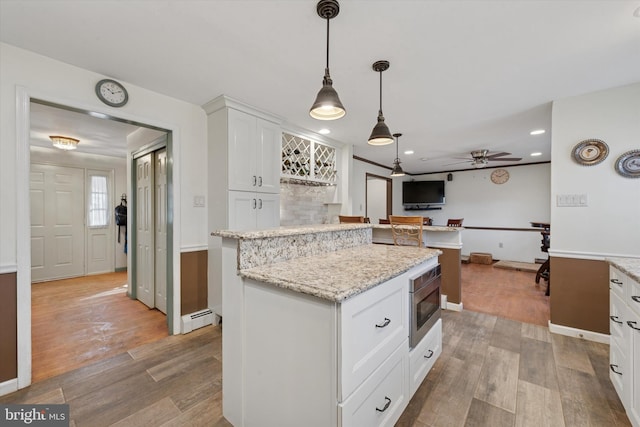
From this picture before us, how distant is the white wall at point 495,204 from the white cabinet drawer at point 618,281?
3.62m

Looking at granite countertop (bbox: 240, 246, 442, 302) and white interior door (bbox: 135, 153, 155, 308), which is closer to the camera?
→ granite countertop (bbox: 240, 246, 442, 302)

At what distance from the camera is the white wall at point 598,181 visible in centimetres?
238

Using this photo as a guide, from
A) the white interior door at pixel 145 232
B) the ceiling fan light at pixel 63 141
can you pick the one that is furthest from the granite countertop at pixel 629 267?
the ceiling fan light at pixel 63 141

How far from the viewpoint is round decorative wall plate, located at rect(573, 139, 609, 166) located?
2.46 m

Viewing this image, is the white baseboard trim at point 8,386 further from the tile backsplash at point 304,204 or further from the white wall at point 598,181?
the white wall at point 598,181

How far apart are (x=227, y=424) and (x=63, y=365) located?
165 cm

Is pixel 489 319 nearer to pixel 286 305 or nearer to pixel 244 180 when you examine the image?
pixel 286 305

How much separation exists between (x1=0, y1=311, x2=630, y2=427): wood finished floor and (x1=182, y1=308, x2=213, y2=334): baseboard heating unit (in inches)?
7.4

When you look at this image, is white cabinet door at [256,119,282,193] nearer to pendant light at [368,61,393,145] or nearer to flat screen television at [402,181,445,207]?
pendant light at [368,61,393,145]

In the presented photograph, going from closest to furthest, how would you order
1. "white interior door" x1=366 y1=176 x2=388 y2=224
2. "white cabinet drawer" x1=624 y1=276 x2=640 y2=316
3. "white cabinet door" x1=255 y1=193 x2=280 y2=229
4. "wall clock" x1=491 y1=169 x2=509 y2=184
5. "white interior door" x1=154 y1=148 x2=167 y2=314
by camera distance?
"white cabinet drawer" x1=624 y1=276 x2=640 y2=316
"white cabinet door" x1=255 y1=193 x2=280 y2=229
"white interior door" x1=154 y1=148 x2=167 y2=314
"wall clock" x1=491 y1=169 x2=509 y2=184
"white interior door" x1=366 y1=176 x2=388 y2=224

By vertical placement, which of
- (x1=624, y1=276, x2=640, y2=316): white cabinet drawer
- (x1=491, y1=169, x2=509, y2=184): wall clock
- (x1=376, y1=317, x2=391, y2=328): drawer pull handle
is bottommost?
(x1=376, y1=317, x2=391, y2=328): drawer pull handle

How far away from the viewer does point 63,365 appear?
2.11 m

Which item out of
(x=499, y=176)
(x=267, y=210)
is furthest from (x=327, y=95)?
(x=499, y=176)

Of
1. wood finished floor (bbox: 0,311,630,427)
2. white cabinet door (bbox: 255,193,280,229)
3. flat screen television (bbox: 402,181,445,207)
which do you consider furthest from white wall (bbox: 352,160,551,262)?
wood finished floor (bbox: 0,311,630,427)
